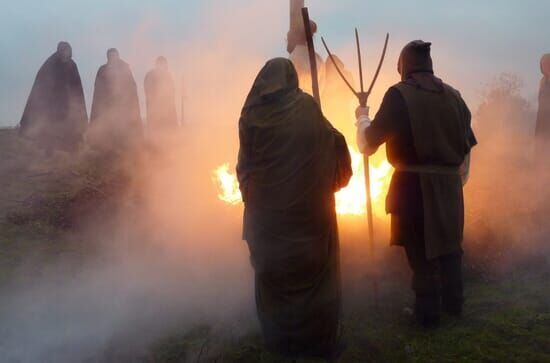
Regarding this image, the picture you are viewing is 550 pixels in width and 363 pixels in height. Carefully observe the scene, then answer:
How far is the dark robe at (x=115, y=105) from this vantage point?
1452 centimetres

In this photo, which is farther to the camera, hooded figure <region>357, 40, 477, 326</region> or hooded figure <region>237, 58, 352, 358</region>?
hooded figure <region>357, 40, 477, 326</region>

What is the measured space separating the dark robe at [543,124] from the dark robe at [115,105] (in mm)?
9910

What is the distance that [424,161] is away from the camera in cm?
454

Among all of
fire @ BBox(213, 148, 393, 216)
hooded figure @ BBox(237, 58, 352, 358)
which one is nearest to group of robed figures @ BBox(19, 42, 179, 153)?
fire @ BBox(213, 148, 393, 216)

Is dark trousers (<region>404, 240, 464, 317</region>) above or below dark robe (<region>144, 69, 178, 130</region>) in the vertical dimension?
below

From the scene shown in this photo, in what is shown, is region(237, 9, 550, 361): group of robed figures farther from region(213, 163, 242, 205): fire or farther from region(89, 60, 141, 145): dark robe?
region(89, 60, 141, 145): dark robe

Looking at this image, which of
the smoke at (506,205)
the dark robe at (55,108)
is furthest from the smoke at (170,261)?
the dark robe at (55,108)

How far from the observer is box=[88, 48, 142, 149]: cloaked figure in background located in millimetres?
14461

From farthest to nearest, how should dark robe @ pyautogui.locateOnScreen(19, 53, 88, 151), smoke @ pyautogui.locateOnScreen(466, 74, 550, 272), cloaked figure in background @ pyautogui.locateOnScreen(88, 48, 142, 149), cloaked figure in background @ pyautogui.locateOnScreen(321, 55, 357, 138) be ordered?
1. cloaked figure in background @ pyautogui.locateOnScreen(88, 48, 142, 149)
2. dark robe @ pyautogui.locateOnScreen(19, 53, 88, 151)
3. cloaked figure in background @ pyautogui.locateOnScreen(321, 55, 357, 138)
4. smoke @ pyautogui.locateOnScreen(466, 74, 550, 272)

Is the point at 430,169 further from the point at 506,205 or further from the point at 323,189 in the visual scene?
the point at 506,205

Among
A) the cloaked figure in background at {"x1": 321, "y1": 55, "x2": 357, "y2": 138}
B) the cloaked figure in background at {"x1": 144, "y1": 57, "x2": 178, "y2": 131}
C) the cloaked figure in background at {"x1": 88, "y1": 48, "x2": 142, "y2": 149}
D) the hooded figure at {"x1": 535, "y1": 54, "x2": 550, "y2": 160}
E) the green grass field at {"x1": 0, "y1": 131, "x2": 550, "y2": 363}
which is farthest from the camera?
the cloaked figure in background at {"x1": 144, "y1": 57, "x2": 178, "y2": 131}

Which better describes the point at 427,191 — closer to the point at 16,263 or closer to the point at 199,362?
the point at 199,362

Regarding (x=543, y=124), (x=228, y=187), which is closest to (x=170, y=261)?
(x=228, y=187)

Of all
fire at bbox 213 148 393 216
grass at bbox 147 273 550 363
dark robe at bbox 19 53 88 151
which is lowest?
grass at bbox 147 273 550 363
